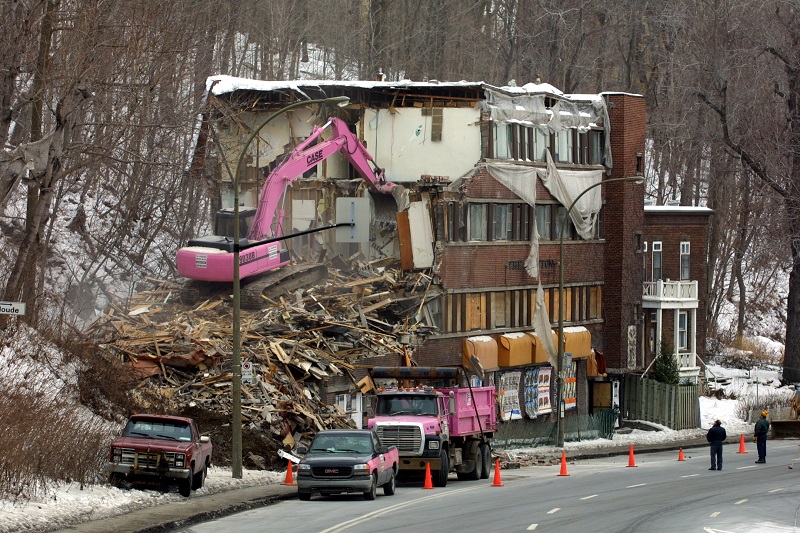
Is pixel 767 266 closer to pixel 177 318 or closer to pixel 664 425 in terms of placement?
pixel 664 425

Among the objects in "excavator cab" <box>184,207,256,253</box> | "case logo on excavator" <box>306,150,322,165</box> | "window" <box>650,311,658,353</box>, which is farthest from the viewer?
"window" <box>650,311,658,353</box>

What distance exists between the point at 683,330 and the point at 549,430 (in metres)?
14.3

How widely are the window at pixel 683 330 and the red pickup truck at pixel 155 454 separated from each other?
42.6 meters

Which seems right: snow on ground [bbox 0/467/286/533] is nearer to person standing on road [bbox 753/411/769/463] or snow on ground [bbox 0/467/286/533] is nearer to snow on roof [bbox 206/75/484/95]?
person standing on road [bbox 753/411/769/463]

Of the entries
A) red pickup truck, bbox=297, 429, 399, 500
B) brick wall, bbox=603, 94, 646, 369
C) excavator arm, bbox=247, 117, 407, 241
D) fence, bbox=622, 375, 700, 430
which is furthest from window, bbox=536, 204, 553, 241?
red pickup truck, bbox=297, 429, 399, 500

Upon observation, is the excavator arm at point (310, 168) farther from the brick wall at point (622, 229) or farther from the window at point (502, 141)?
the brick wall at point (622, 229)

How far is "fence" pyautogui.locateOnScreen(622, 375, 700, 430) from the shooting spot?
6519 cm

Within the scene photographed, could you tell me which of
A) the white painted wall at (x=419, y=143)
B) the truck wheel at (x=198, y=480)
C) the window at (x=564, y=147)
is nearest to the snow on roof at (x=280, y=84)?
the white painted wall at (x=419, y=143)

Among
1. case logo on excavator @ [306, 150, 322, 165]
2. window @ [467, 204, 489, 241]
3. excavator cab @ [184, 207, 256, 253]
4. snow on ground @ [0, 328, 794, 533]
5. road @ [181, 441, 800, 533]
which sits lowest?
road @ [181, 441, 800, 533]

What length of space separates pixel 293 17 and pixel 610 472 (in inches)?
1786

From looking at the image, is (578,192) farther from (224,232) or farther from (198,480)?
(198,480)

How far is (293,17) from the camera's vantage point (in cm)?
8062

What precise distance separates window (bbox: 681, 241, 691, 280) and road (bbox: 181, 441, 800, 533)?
27.3m

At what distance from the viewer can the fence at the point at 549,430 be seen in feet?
176
